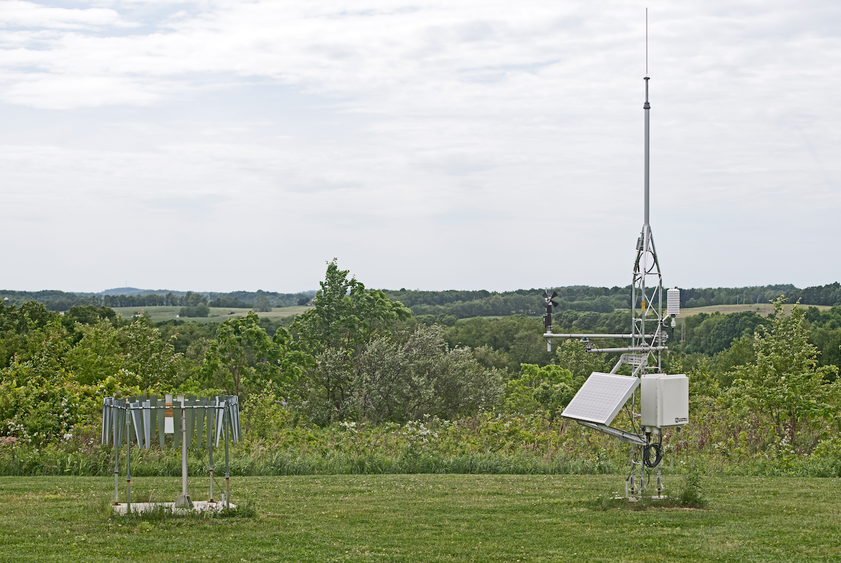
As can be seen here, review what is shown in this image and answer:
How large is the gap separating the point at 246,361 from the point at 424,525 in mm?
21417

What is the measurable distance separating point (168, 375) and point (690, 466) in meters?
20.8

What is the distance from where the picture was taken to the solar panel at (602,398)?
874cm

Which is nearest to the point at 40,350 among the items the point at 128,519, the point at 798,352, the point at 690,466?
the point at 128,519

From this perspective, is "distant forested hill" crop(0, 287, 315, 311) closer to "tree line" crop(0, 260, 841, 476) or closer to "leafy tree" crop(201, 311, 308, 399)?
"tree line" crop(0, 260, 841, 476)

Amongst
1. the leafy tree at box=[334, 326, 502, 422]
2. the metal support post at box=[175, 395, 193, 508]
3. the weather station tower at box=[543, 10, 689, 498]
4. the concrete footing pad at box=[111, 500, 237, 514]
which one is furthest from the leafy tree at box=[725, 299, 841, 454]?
the metal support post at box=[175, 395, 193, 508]

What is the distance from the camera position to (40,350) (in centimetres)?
2338

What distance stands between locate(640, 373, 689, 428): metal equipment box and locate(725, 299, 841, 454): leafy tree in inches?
279

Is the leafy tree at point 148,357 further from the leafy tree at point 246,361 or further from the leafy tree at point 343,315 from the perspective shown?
the leafy tree at point 343,315

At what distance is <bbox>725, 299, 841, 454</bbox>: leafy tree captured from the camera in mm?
15000

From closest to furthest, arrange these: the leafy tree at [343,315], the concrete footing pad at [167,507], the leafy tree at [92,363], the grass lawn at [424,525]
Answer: the grass lawn at [424,525] < the concrete footing pad at [167,507] < the leafy tree at [92,363] < the leafy tree at [343,315]

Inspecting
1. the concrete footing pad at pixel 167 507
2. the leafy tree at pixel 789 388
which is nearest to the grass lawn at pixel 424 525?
the concrete footing pad at pixel 167 507

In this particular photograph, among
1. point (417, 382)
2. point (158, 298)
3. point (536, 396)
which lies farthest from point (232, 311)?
point (417, 382)

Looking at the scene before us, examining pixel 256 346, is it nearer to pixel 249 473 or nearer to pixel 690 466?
pixel 249 473

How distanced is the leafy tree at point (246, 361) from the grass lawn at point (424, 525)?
52.4ft
